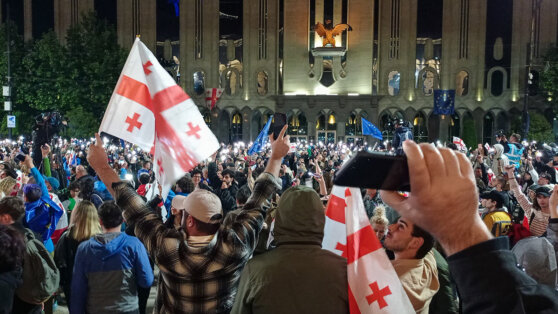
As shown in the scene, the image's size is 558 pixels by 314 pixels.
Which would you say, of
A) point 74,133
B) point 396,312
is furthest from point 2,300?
point 74,133

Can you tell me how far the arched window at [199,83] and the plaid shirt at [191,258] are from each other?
126 ft

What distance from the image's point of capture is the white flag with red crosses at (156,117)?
3.65m

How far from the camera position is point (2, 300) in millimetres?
3457

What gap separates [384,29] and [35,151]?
107 feet

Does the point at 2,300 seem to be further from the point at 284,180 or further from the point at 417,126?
the point at 417,126

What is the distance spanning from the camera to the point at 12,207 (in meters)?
4.57

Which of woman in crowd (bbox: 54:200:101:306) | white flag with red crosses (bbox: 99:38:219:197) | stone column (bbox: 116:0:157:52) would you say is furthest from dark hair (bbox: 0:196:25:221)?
stone column (bbox: 116:0:157:52)

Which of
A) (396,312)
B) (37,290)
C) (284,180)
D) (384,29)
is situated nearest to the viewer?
(396,312)

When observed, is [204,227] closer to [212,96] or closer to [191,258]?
[191,258]

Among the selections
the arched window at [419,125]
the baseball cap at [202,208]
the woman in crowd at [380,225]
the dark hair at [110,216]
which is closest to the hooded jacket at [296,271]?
the baseball cap at [202,208]

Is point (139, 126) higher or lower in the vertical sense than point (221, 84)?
lower

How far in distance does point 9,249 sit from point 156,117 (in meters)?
1.44

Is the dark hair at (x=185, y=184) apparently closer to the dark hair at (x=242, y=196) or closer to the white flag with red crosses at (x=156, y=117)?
the dark hair at (x=242, y=196)

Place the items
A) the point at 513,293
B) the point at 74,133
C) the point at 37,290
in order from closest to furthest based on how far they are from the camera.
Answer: the point at 513,293 → the point at 37,290 → the point at 74,133
